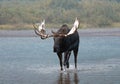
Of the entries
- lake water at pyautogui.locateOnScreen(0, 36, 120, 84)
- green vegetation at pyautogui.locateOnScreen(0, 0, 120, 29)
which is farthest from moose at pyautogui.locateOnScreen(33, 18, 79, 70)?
green vegetation at pyautogui.locateOnScreen(0, 0, 120, 29)

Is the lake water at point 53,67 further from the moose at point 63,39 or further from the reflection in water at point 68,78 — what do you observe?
the moose at point 63,39

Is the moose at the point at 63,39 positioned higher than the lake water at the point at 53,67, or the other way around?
the moose at the point at 63,39

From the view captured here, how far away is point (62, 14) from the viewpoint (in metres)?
57.3

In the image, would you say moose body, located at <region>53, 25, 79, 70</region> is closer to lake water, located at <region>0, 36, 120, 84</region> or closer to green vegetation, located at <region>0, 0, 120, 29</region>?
lake water, located at <region>0, 36, 120, 84</region>

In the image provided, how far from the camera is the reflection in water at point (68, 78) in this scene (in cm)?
1662

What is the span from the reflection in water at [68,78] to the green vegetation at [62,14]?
→ 103ft

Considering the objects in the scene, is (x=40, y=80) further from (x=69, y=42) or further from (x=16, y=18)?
(x=16, y=18)

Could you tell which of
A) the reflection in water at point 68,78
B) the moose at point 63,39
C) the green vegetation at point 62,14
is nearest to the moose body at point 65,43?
the moose at point 63,39

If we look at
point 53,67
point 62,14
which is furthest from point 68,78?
point 62,14

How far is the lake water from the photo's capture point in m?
17.1

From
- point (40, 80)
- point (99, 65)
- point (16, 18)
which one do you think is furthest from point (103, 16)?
point (40, 80)

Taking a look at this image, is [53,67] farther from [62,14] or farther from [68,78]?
[62,14]

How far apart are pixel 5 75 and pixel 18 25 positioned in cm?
3284

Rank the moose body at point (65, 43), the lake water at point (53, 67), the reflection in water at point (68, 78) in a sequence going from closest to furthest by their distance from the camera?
the reflection in water at point (68, 78), the lake water at point (53, 67), the moose body at point (65, 43)
